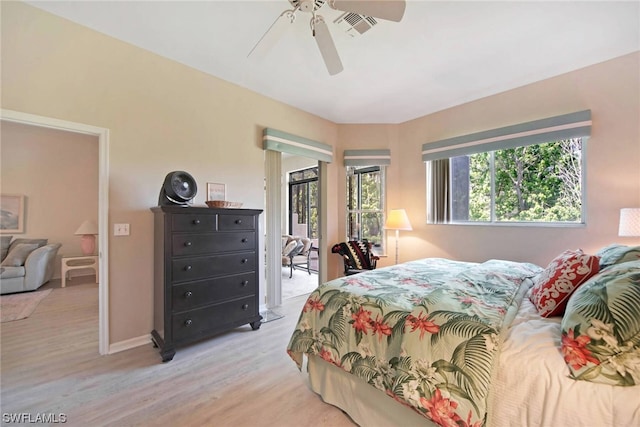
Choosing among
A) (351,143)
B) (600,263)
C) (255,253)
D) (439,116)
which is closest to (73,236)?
(255,253)

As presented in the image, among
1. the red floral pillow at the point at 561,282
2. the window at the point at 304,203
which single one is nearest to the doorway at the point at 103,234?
the red floral pillow at the point at 561,282

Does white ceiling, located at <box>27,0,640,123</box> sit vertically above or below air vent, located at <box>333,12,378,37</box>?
above

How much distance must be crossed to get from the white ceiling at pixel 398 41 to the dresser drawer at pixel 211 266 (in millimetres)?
1812

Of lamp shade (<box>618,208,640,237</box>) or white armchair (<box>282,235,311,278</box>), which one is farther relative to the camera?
white armchair (<box>282,235,311,278</box>)

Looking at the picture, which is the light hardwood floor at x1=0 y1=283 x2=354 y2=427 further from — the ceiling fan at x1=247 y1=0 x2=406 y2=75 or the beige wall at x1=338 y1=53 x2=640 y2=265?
the beige wall at x1=338 y1=53 x2=640 y2=265

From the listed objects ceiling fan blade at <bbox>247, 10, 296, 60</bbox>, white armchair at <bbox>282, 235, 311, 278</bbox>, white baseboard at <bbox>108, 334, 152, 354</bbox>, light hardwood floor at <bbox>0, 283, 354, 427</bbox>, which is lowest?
light hardwood floor at <bbox>0, 283, 354, 427</bbox>

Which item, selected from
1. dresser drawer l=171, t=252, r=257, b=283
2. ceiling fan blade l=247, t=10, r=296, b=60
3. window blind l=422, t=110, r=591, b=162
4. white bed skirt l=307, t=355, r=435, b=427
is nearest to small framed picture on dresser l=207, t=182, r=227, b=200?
dresser drawer l=171, t=252, r=257, b=283

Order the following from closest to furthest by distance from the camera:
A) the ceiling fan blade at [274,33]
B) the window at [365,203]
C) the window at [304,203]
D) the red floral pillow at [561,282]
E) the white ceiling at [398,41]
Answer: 1. the red floral pillow at [561,282]
2. the ceiling fan blade at [274,33]
3. the white ceiling at [398,41]
4. the window at [365,203]
5. the window at [304,203]

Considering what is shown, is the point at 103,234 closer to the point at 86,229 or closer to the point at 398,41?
the point at 398,41

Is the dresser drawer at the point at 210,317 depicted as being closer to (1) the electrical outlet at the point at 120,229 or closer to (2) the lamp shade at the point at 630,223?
(1) the electrical outlet at the point at 120,229

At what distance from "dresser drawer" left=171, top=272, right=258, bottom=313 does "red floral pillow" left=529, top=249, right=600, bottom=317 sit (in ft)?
7.49

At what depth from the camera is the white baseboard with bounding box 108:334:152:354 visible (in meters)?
2.22

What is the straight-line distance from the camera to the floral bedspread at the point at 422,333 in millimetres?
1037

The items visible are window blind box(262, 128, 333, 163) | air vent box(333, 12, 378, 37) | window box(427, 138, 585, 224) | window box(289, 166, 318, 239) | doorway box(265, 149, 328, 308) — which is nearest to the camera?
air vent box(333, 12, 378, 37)
